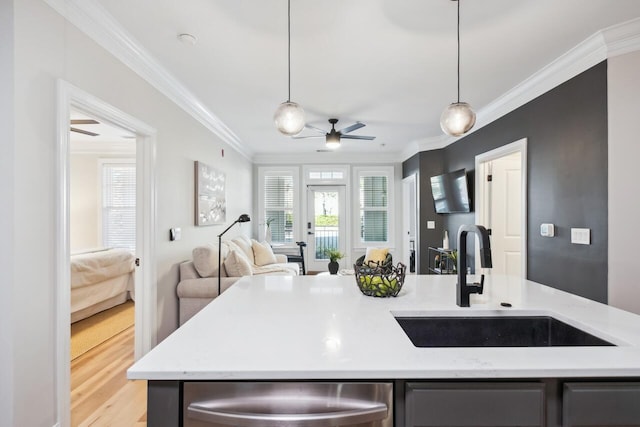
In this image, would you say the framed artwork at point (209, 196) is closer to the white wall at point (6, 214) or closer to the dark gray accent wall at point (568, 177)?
the white wall at point (6, 214)

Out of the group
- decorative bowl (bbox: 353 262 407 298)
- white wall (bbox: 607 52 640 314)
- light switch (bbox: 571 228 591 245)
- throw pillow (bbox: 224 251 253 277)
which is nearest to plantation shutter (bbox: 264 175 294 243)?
throw pillow (bbox: 224 251 253 277)

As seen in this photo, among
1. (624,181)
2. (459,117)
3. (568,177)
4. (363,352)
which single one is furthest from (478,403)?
(568,177)

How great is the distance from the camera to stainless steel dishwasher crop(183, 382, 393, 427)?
0.85 meters

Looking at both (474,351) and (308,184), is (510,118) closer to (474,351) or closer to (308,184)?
(474,351)

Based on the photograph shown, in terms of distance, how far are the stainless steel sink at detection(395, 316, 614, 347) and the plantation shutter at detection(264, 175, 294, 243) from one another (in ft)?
19.0

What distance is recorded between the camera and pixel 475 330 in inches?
53.4

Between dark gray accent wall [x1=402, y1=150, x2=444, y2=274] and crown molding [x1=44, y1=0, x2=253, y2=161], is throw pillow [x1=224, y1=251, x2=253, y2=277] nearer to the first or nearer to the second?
crown molding [x1=44, y1=0, x2=253, y2=161]

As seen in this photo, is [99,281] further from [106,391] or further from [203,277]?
[106,391]

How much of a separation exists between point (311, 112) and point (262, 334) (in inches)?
139

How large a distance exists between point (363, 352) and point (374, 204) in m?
6.29

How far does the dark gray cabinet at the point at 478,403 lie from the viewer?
859 millimetres

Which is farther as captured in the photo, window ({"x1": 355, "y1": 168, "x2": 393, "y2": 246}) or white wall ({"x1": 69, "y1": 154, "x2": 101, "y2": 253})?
window ({"x1": 355, "y1": 168, "x2": 393, "y2": 246})

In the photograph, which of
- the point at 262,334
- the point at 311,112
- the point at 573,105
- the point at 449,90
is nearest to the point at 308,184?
the point at 311,112

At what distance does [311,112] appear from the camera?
4.19m
